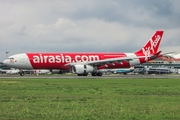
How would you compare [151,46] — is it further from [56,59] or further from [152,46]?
[56,59]

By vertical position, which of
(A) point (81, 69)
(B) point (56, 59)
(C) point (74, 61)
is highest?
(B) point (56, 59)

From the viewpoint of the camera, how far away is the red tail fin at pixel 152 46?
77444mm

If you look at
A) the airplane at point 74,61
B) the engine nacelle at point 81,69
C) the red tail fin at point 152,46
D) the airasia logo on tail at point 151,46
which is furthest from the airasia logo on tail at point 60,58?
the airasia logo on tail at point 151,46

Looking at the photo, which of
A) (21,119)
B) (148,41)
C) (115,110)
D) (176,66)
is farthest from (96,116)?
(176,66)

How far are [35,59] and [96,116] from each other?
178ft

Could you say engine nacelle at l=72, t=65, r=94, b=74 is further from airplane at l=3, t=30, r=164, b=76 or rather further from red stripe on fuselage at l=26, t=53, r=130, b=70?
red stripe on fuselage at l=26, t=53, r=130, b=70

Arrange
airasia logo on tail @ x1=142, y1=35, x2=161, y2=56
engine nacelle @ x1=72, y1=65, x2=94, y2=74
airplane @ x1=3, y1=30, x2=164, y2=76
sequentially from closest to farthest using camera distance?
→ 1. engine nacelle @ x1=72, y1=65, x2=94, y2=74
2. airplane @ x1=3, y1=30, x2=164, y2=76
3. airasia logo on tail @ x1=142, y1=35, x2=161, y2=56

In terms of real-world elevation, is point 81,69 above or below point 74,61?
below

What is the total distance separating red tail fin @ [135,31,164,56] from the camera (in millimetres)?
77444

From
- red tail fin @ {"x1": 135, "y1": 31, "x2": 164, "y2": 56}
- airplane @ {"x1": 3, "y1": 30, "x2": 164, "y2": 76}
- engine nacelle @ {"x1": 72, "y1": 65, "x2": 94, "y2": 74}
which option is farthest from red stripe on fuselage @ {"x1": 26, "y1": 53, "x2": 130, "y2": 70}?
red tail fin @ {"x1": 135, "y1": 31, "x2": 164, "y2": 56}

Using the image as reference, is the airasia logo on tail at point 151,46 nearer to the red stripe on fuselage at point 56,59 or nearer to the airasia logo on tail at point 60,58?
the red stripe on fuselage at point 56,59

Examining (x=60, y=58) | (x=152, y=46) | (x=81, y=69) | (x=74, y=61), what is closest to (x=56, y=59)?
(x=60, y=58)

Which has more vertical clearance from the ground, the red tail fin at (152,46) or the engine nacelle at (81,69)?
the red tail fin at (152,46)

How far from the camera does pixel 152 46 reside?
78375 millimetres
